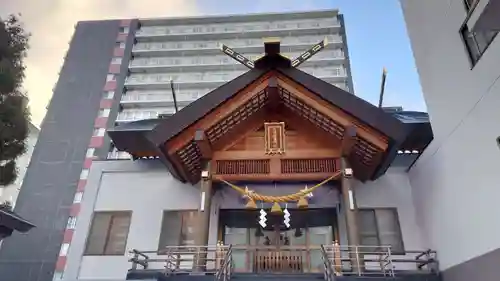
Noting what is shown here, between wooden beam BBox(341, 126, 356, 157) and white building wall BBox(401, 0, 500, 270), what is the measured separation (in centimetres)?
169

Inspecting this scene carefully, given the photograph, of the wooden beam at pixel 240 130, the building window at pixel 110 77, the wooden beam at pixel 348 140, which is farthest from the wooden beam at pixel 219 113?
the building window at pixel 110 77

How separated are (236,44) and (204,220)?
28.5 meters

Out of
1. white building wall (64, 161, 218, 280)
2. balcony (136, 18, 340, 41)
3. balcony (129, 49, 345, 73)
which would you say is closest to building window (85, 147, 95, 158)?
balcony (129, 49, 345, 73)

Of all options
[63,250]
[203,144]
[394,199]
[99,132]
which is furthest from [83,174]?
[394,199]

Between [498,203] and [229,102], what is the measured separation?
5710mm

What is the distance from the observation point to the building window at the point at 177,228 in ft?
29.5

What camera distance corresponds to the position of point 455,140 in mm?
6902

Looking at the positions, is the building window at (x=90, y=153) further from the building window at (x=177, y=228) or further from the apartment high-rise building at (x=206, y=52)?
the building window at (x=177, y=228)

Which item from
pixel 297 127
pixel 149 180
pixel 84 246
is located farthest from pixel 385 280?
pixel 84 246

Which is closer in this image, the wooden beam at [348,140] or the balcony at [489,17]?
the balcony at [489,17]

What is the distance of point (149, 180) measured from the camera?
9.91 meters

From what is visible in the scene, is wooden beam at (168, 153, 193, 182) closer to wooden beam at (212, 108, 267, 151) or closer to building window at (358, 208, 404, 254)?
wooden beam at (212, 108, 267, 151)

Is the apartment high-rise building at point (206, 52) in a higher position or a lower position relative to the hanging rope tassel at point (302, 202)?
higher

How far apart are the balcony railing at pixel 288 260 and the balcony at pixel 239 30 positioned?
29.0 meters
